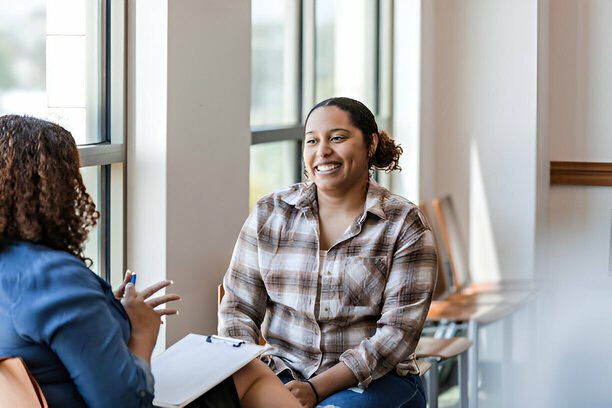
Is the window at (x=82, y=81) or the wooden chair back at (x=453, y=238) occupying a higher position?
the window at (x=82, y=81)

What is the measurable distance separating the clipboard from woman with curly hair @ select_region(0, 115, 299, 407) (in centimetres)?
13

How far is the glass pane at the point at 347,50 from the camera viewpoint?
4770mm

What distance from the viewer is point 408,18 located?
5.19 metres

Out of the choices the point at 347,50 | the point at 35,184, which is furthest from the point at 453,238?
the point at 35,184

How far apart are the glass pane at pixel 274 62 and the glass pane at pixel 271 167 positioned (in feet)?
0.34

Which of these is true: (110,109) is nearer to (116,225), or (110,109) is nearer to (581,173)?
(116,225)

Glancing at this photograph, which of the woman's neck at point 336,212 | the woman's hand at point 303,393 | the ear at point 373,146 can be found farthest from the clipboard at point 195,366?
the ear at point 373,146

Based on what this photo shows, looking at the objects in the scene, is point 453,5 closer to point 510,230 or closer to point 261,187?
point 510,230

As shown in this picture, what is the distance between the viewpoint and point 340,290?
2588 millimetres

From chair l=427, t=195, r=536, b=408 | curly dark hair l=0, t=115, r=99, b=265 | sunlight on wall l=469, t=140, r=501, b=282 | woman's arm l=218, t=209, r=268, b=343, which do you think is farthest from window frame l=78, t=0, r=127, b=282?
sunlight on wall l=469, t=140, r=501, b=282

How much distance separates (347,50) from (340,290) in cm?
271

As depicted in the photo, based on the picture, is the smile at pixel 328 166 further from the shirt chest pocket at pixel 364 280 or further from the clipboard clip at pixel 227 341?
the clipboard clip at pixel 227 341

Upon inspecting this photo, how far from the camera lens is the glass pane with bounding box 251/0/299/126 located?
4.00 m

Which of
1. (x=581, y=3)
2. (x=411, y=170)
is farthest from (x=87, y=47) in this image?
(x=581, y=3)
